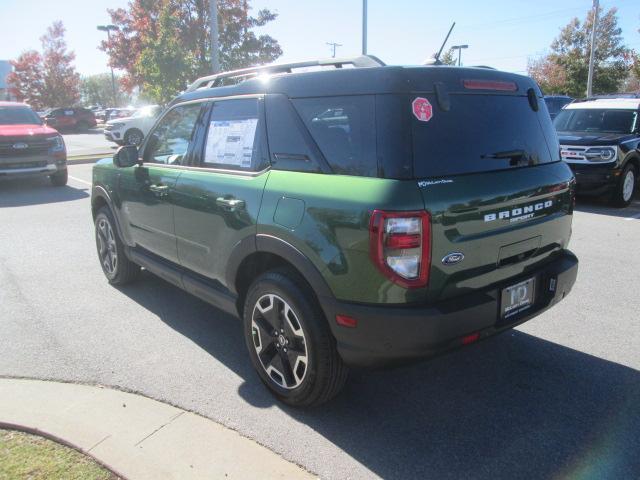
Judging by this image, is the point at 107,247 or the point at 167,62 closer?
the point at 107,247

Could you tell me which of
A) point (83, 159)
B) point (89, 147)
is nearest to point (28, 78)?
point (89, 147)

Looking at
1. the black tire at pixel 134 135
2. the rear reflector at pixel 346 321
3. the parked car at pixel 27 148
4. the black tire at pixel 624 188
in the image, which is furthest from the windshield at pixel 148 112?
the rear reflector at pixel 346 321

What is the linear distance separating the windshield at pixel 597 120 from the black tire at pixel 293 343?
8.83 meters

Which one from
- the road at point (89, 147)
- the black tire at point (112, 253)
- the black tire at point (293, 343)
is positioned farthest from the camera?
the road at point (89, 147)

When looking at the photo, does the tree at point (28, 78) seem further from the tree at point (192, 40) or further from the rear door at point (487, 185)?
the rear door at point (487, 185)

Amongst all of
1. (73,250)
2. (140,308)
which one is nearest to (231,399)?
(140,308)

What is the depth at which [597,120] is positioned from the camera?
389 inches

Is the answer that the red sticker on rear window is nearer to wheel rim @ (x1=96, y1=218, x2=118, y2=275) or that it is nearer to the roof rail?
the roof rail

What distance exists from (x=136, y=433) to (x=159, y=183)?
1.97m

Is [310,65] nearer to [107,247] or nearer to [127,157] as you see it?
[127,157]

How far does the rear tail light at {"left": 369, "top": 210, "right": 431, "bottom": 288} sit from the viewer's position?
7.93 ft

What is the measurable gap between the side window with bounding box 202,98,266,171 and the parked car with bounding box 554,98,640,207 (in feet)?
23.7

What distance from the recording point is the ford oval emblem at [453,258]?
2.53 m

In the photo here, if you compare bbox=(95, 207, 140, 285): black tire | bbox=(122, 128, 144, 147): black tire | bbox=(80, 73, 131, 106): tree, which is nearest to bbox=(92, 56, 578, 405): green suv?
bbox=(95, 207, 140, 285): black tire
